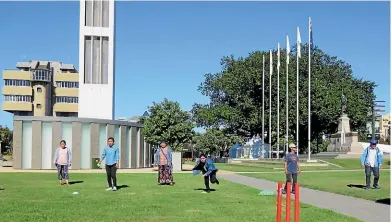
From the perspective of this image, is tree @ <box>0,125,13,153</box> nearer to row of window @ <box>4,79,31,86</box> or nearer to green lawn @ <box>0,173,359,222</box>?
row of window @ <box>4,79,31,86</box>

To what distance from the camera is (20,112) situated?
373ft

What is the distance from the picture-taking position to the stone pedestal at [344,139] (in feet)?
190

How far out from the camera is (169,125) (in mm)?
38938

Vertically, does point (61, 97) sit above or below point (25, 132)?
above

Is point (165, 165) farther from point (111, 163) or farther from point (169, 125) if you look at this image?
point (169, 125)

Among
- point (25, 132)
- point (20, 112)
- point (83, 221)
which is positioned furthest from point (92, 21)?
point (20, 112)

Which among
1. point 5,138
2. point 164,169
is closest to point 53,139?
point 164,169

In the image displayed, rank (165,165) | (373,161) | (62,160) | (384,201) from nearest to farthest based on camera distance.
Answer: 1. (384,201)
2. (373,161)
3. (165,165)
4. (62,160)

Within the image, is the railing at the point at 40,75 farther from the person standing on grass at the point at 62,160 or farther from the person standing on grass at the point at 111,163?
the person standing on grass at the point at 111,163

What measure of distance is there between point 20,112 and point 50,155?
7807cm

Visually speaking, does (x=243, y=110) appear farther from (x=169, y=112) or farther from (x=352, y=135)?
(x=169, y=112)

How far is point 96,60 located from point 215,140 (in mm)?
30511

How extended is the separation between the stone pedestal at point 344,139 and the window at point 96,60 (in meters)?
26.2

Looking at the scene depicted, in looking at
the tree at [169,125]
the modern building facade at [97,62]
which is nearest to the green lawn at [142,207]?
the tree at [169,125]
